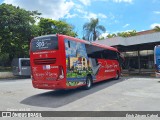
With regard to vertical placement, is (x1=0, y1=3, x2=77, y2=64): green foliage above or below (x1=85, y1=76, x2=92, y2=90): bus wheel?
above

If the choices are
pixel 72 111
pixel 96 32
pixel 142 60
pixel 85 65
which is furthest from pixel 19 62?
pixel 96 32

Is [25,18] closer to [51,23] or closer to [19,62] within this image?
[19,62]

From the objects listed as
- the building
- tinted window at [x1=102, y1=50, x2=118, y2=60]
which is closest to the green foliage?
the building

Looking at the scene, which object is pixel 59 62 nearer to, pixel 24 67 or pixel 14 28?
pixel 24 67

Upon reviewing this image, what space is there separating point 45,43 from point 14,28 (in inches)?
744

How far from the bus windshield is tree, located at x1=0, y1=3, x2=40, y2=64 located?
18188 mm

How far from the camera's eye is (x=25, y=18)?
3038cm

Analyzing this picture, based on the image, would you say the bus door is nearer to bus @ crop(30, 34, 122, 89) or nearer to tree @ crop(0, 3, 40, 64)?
tree @ crop(0, 3, 40, 64)

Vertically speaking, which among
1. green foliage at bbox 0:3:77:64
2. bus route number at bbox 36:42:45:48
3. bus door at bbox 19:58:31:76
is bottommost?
bus door at bbox 19:58:31:76

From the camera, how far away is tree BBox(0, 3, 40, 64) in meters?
29.1

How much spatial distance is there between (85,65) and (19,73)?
1546cm

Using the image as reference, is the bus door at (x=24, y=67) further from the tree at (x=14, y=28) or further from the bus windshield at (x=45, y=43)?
the bus windshield at (x=45, y=43)

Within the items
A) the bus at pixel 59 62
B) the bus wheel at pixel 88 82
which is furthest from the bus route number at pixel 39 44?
the bus wheel at pixel 88 82

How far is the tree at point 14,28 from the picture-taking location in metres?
29.1
